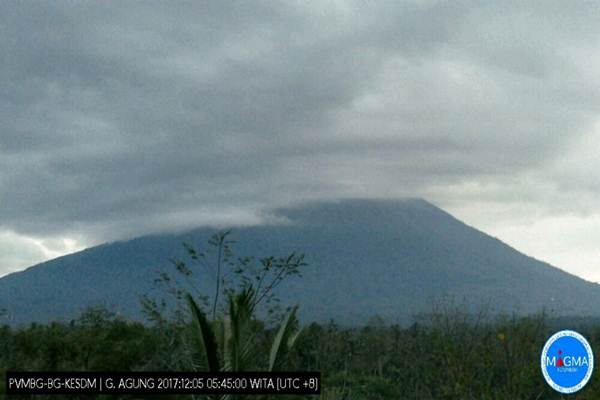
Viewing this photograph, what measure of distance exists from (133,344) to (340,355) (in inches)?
242

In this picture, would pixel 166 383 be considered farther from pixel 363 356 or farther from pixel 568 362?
pixel 363 356

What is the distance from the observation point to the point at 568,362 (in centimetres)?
884

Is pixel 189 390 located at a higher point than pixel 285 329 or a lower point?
lower

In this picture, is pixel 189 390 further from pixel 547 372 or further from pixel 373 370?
pixel 373 370

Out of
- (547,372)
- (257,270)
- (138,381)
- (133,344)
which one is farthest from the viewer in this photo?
(257,270)

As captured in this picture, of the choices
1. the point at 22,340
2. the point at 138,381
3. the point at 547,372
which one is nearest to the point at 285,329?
the point at 138,381

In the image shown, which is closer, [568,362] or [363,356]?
[568,362]

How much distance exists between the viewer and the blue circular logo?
8.80 meters

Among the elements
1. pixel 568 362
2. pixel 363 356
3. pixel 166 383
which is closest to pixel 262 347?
pixel 363 356

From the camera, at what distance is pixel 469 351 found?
13.0 metres

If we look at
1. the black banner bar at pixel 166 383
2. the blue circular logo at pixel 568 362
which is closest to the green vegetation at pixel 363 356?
the black banner bar at pixel 166 383

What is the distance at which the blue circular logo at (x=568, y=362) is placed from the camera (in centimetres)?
880

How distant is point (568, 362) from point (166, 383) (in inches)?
178

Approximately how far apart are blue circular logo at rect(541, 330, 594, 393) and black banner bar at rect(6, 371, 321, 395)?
Answer: 2.65m
